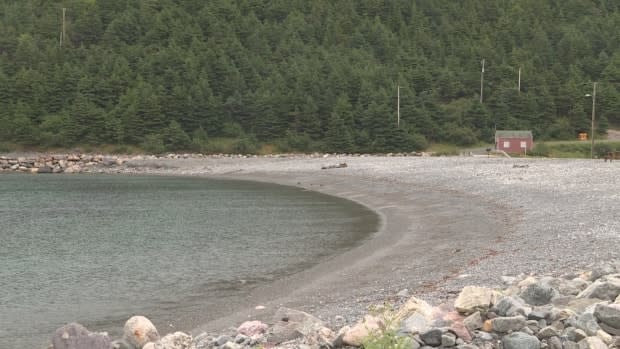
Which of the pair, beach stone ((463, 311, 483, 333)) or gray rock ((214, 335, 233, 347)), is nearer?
beach stone ((463, 311, 483, 333))

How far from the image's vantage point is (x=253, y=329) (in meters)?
15.1

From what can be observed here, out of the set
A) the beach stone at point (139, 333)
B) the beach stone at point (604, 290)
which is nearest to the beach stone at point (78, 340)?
the beach stone at point (139, 333)

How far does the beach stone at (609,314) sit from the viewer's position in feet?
38.9

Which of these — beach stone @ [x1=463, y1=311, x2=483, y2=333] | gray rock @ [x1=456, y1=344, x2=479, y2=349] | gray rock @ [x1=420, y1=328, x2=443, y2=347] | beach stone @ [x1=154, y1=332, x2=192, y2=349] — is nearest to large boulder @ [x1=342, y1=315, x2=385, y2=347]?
gray rock @ [x1=420, y1=328, x2=443, y2=347]

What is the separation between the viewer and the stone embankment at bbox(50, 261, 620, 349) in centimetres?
1163

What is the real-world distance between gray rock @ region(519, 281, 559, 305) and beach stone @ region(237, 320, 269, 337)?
5.36 meters

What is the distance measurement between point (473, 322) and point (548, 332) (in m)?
1.32

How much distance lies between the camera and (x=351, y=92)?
128 m

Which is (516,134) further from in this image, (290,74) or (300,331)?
(300,331)

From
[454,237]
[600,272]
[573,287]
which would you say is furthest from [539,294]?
[454,237]

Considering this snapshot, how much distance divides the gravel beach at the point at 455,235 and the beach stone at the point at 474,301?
3.40 metres

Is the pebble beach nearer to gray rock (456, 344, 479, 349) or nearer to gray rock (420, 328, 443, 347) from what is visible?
gray rock (420, 328, 443, 347)

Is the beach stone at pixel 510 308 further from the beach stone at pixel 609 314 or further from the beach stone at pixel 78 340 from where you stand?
the beach stone at pixel 78 340

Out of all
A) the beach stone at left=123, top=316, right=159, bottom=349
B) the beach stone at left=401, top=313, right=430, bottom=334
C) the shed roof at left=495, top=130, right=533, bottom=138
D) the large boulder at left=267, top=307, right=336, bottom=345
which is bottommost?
the beach stone at left=123, top=316, right=159, bottom=349
